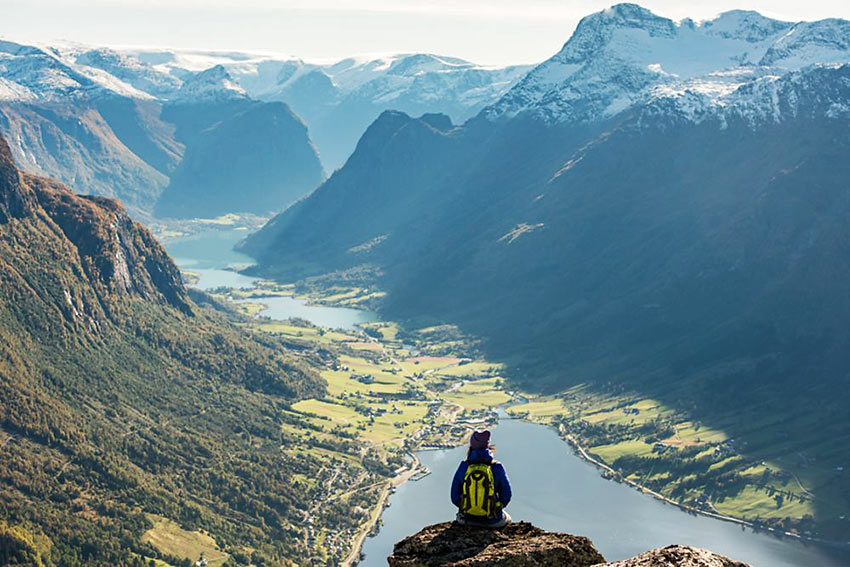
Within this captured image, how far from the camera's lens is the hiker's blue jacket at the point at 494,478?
3541 centimetres

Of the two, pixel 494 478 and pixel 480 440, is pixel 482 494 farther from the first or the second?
pixel 480 440

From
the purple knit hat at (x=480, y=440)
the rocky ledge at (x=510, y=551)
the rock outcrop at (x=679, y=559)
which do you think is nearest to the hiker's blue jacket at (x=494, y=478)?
the purple knit hat at (x=480, y=440)

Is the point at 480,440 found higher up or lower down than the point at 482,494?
higher up

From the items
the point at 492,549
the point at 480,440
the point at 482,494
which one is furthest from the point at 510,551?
the point at 480,440

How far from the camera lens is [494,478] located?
35688 millimetres

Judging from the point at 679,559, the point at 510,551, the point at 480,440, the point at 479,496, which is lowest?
the point at 510,551

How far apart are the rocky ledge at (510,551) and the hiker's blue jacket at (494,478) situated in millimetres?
1084

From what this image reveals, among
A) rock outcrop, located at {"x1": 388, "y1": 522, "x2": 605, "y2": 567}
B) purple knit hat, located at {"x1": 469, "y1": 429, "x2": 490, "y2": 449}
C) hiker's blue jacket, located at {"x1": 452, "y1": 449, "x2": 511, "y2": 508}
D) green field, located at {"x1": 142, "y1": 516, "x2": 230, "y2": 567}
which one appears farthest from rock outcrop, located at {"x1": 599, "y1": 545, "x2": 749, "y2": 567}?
green field, located at {"x1": 142, "y1": 516, "x2": 230, "y2": 567}

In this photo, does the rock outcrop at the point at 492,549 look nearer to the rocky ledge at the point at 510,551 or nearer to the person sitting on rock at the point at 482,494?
the rocky ledge at the point at 510,551

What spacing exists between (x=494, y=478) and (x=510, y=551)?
4.01m

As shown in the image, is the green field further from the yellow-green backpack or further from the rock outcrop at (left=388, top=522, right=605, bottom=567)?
the rock outcrop at (left=388, top=522, right=605, bottom=567)

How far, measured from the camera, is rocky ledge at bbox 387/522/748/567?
29.9 meters

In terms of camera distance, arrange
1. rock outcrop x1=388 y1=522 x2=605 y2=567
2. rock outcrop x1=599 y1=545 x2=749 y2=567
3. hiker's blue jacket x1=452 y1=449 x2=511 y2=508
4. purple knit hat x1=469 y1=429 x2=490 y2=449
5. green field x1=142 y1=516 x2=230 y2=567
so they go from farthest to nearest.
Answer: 1. green field x1=142 y1=516 x2=230 y2=567
2. purple knit hat x1=469 y1=429 x2=490 y2=449
3. hiker's blue jacket x1=452 y1=449 x2=511 y2=508
4. rock outcrop x1=388 y1=522 x2=605 y2=567
5. rock outcrop x1=599 y1=545 x2=749 y2=567

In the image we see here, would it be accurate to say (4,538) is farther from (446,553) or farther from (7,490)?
(446,553)
